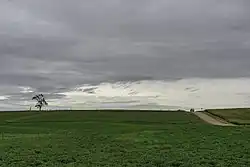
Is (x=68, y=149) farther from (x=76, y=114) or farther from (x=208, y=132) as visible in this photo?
(x=76, y=114)

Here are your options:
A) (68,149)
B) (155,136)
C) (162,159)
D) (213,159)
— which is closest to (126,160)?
(162,159)

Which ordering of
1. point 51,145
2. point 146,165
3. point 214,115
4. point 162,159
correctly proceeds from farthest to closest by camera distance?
1. point 214,115
2. point 51,145
3. point 162,159
4. point 146,165

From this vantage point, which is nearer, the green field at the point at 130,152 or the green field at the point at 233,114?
the green field at the point at 130,152

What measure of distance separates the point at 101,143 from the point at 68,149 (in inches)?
213

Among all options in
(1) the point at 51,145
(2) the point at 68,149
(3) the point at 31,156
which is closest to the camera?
(3) the point at 31,156

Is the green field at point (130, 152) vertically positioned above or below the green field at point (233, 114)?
below

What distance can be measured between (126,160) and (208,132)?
26388 mm

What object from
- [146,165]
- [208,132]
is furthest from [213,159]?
[208,132]

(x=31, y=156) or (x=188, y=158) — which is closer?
(x=188, y=158)

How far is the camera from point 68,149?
3641 cm

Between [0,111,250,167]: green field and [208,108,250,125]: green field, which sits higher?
[208,108,250,125]: green field

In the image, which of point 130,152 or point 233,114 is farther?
point 233,114

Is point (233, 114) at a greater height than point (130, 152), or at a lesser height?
greater

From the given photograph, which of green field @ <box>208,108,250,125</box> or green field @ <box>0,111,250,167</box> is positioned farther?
green field @ <box>208,108,250,125</box>
